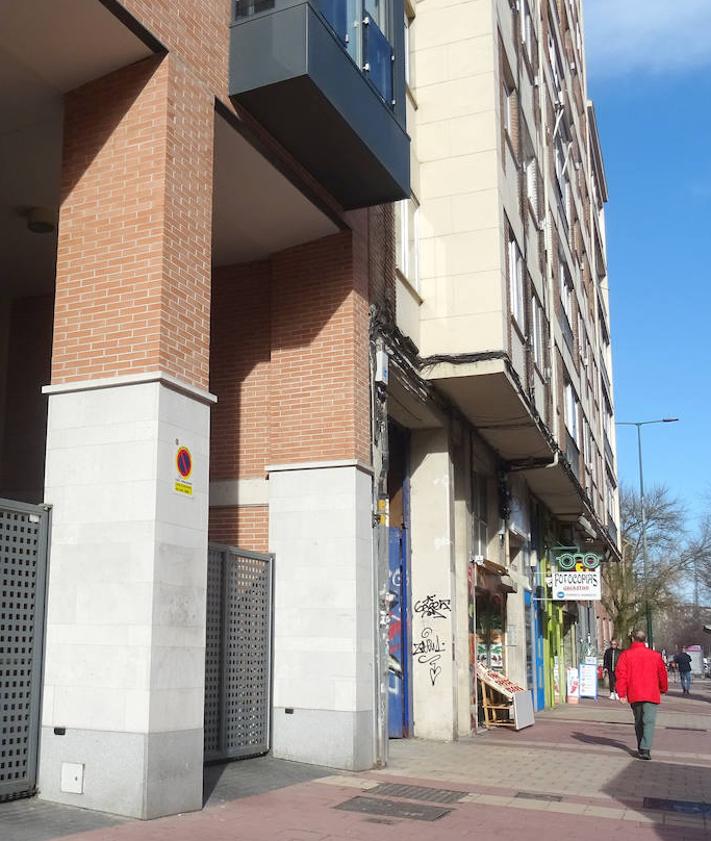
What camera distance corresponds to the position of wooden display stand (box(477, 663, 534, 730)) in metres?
17.4

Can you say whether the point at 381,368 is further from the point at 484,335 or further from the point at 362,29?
the point at 362,29

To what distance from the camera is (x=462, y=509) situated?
16703 millimetres

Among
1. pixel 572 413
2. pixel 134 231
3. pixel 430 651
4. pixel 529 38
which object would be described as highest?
pixel 529 38

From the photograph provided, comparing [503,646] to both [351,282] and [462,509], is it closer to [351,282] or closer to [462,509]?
[462,509]

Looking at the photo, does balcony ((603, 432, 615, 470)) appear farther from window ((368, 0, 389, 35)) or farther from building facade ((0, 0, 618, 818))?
window ((368, 0, 389, 35))

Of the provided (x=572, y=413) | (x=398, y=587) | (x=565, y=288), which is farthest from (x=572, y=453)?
(x=398, y=587)

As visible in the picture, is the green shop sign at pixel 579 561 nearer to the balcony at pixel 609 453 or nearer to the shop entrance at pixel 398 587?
the shop entrance at pixel 398 587

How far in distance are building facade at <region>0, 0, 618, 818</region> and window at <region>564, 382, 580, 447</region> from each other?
556 cm

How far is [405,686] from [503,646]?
589cm

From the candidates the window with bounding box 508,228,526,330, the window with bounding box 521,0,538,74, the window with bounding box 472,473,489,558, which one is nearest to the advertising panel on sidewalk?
the window with bounding box 472,473,489,558

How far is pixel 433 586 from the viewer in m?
15.2

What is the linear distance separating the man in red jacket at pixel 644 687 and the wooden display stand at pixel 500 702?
12.9 feet

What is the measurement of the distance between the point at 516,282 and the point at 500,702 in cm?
764

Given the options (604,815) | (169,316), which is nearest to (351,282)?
(169,316)
